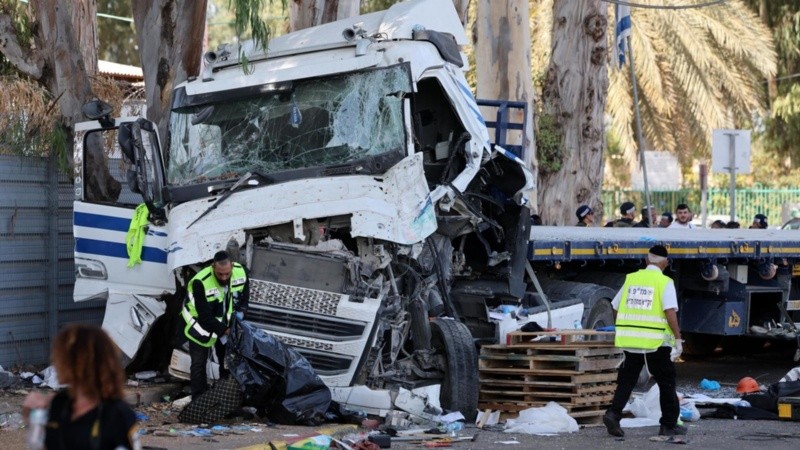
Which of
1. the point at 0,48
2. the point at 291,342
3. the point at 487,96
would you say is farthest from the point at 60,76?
the point at 487,96

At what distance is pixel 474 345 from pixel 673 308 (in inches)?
69.4

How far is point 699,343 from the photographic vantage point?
58.9 ft

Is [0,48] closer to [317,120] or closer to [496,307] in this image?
[317,120]

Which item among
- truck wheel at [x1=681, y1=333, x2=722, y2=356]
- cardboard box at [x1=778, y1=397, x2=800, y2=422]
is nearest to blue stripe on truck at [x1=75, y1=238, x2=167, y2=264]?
cardboard box at [x1=778, y1=397, x2=800, y2=422]

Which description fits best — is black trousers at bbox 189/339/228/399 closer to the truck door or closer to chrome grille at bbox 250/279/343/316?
chrome grille at bbox 250/279/343/316

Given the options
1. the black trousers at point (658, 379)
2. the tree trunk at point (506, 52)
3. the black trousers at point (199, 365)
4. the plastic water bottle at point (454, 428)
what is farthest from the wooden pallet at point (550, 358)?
the tree trunk at point (506, 52)

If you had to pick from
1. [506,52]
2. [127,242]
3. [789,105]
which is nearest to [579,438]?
[127,242]

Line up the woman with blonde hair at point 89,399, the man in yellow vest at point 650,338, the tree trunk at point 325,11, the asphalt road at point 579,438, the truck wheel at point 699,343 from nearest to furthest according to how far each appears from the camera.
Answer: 1. the woman with blonde hair at point 89,399
2. the asphalt road at point 579,438
3. the man in yellow vest at point 650,338
4. the tree trunk at point 325,11
5. the truck wheel at point 699,343

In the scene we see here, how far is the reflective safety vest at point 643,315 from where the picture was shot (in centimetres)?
1020

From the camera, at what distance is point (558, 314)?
1271 centimetres

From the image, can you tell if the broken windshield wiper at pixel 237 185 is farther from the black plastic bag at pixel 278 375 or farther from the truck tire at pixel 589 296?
the truck tire at pixel 589 296

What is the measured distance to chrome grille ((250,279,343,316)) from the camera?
10289 mm

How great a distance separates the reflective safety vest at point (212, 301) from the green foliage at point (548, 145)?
12.9 m

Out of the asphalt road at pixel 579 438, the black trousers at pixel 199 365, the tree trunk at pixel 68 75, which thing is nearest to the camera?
the asphalt road at pixel 579 438
